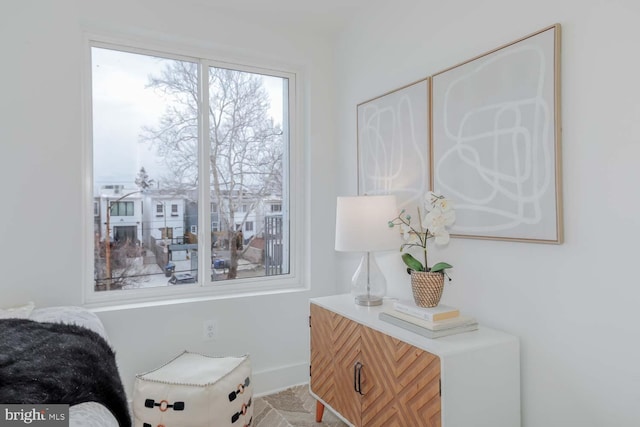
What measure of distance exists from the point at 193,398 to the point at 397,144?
1.70 meters

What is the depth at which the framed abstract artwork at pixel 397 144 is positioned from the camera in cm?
214

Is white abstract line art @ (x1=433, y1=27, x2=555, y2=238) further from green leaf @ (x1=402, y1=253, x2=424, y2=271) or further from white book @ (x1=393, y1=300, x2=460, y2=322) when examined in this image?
white book @ (x1=393, y1=300, x2=460, y2=322)

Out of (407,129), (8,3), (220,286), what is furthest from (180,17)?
(220,286)

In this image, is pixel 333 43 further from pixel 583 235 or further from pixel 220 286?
pixel 583 235

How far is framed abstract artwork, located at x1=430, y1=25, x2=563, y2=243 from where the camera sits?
4.99ft

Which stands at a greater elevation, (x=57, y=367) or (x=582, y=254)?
(x=582, y=254)

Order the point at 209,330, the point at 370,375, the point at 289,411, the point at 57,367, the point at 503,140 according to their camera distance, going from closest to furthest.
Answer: the point at 57,367
the point at 503,140
the point at 370,375
the point at 289,411
the point at 209,330

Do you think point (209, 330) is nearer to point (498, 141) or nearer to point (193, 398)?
point (193, 398)

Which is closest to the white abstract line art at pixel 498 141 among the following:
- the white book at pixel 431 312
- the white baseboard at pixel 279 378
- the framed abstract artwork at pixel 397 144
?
the framed abstract artwork at pixel 397 144

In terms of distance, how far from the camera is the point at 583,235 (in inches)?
56.8

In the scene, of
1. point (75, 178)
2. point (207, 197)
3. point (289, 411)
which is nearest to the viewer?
point (75, 178)

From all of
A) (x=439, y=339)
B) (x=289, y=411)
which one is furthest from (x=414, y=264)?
(x=289, y=411)

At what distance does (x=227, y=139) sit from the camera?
2.77m

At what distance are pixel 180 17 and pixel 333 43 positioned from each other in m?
1.10
